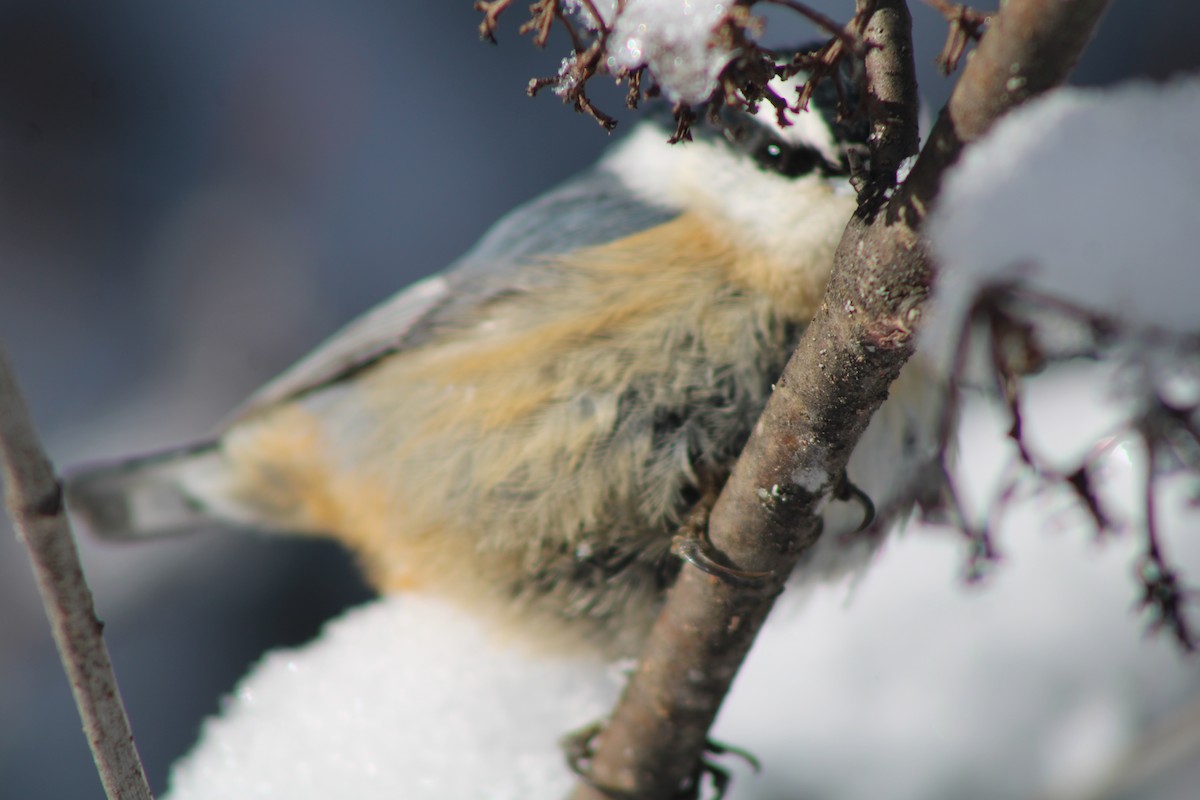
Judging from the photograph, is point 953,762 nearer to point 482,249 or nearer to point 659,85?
point 482,249

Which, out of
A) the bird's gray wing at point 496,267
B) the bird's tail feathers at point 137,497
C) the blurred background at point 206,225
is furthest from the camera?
the blurred background at point 206,225

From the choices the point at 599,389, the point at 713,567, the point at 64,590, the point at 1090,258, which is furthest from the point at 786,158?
the point at 64,590

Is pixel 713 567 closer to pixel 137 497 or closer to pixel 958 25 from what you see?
pixel 958 25

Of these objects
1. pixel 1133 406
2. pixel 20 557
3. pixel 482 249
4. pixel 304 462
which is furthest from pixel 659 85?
pixel 20 557

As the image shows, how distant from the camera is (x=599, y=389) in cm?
86

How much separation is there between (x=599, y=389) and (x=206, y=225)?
175 cm

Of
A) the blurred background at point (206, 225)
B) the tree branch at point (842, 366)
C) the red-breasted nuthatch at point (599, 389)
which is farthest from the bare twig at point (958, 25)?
the blurred background at point (206, 225)

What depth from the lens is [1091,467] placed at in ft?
1.40

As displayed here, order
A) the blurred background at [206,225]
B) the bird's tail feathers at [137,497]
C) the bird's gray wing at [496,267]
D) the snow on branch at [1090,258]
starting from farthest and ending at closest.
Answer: the blurred background at [206,225] < the bird's tail feathers at [137,497] < the bird's gray wing at [496,267] < the snow on branch at [1090,258]

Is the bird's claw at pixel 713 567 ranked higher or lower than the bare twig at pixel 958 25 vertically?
lower

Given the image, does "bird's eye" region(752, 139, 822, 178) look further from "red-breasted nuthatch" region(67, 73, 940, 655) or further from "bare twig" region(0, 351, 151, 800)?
"bare twig" region(0, 351, 151, 800)

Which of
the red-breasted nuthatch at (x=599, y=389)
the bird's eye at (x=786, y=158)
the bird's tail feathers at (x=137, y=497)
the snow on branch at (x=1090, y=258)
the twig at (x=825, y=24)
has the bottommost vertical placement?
the bird's tail feathers at (x=137, y=497)

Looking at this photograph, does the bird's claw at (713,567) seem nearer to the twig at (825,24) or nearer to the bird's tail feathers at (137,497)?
the twig at (825,24)

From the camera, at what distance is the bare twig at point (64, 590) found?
1.49 feet
